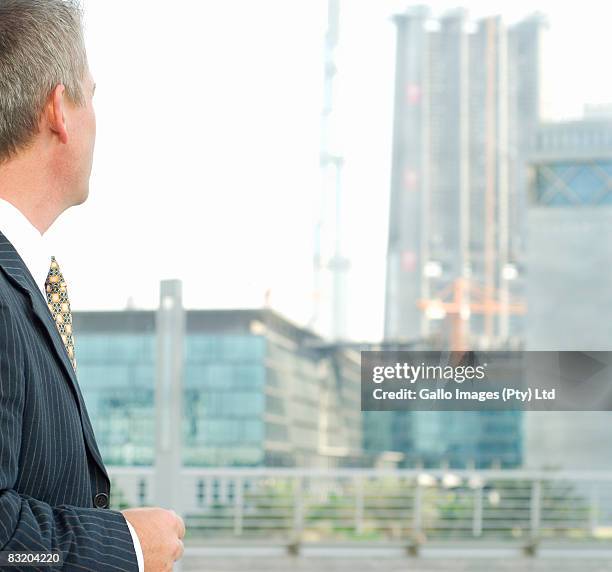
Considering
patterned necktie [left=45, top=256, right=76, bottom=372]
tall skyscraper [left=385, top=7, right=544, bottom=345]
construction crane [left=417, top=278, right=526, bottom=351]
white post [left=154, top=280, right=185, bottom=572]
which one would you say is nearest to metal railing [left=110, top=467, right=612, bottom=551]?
white post [left=154, top=280, right=185, bottom=572]

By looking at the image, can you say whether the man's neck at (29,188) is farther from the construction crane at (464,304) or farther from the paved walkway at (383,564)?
the paved walkway at (383,564)

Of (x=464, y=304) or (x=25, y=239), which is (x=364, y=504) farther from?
(x=25, y=239)

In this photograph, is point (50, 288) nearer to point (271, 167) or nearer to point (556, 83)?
point (271, 167)

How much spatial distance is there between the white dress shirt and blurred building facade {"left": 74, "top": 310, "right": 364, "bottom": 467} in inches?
43.6

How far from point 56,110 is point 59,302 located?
0.52ft

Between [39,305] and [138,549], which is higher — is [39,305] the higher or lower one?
the higher one

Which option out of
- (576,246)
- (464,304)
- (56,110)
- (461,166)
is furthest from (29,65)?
(461,166)

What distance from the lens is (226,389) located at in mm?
2551

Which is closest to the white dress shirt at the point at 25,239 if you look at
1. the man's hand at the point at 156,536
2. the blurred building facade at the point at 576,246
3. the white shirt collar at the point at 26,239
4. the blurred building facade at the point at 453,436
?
the white shirt collar at the point at 26,239

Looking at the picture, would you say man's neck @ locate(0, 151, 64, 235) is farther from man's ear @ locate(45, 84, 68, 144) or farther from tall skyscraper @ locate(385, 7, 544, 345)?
tall skyscraper @ locate(385, 7, 544, 345)

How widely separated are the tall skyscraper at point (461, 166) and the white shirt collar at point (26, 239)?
1183 mm

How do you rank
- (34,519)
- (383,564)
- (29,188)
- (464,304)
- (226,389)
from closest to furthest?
(34,519) → (29,188) → (226,389) → (464,304) → (383,564)

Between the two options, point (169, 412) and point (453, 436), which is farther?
point (453, 436)

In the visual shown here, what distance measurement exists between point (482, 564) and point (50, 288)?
2.55m
